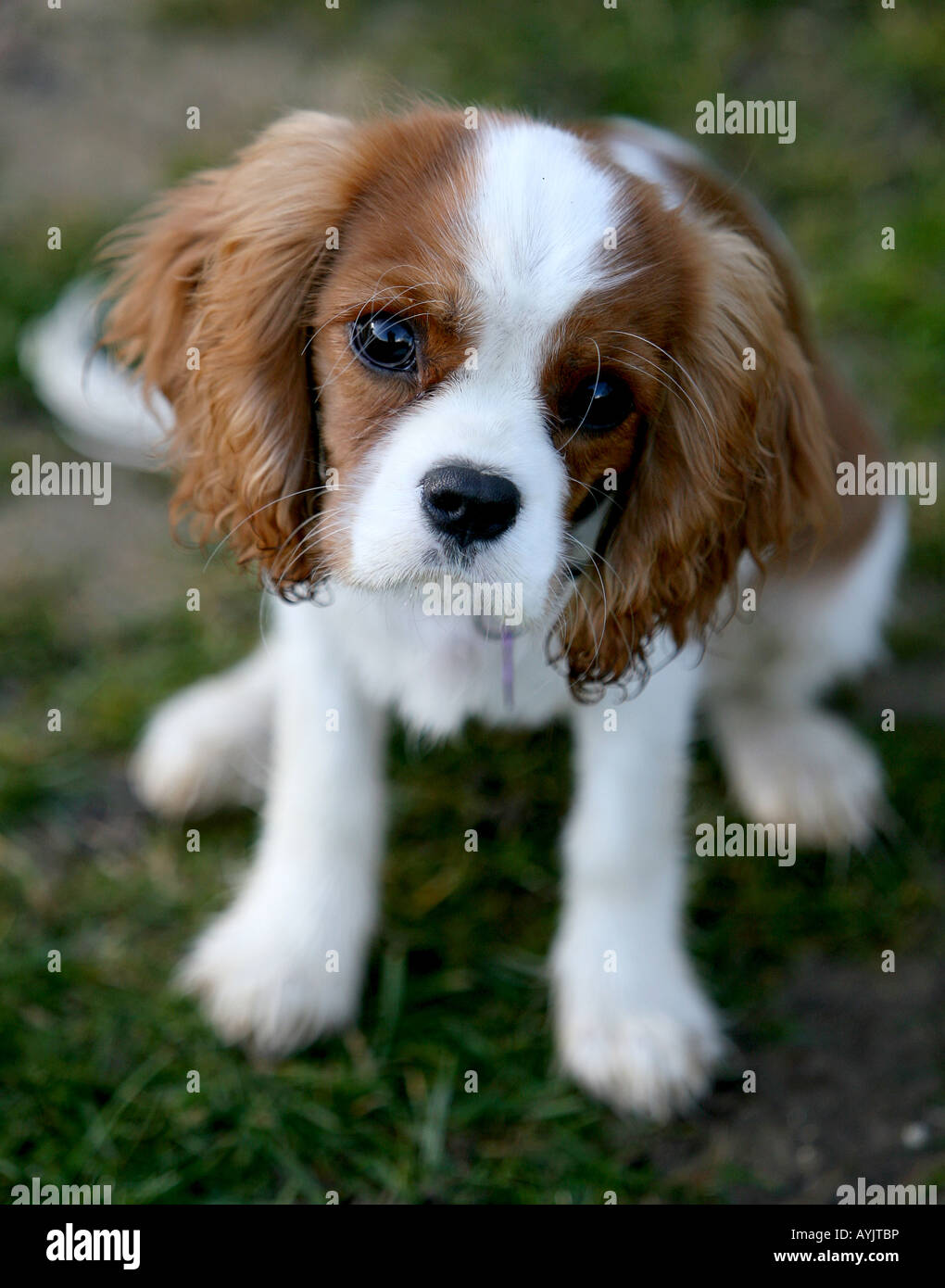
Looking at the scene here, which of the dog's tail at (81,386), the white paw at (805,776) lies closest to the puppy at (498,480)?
the white paw at (805,776)

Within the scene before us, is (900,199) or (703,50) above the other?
(703,50)

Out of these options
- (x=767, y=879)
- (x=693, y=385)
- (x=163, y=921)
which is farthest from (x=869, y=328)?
(x=163, y=921)

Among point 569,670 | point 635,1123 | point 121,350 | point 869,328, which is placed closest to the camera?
point 569,670

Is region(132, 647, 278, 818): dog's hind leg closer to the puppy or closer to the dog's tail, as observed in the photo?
the puppy

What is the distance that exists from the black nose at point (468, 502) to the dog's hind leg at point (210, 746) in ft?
5.35

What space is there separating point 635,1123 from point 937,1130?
75 cm

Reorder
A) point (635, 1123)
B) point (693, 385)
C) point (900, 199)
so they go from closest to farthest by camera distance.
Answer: point (693, 385)
point (635, 1123)
point (900, 199)

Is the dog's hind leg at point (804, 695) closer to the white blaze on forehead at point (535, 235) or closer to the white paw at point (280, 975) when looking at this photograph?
the white paw at point (280, 975)

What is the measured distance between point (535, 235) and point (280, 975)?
1899mm

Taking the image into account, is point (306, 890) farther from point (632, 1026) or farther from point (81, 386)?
point (81, 386)

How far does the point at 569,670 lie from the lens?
8.48 feet

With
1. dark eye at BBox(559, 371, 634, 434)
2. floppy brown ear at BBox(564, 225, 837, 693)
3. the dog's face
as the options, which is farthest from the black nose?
floppy brown ear at BBox(564, 225, 837, 693)

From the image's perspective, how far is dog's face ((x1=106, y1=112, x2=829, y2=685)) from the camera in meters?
2.14

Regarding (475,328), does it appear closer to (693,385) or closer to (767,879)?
(693,385)
